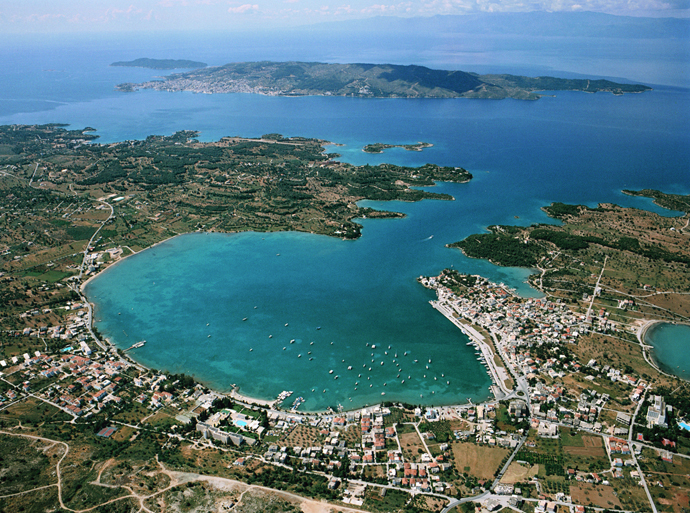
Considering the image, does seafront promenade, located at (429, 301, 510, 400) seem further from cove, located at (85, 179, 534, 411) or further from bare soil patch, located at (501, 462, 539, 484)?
bare soil patch, located at (501, 462, 539, 484)

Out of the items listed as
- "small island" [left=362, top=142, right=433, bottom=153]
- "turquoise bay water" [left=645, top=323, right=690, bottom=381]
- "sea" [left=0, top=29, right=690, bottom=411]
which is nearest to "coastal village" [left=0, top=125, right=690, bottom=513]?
"turquoise bay water" [left=645, top=323, right=690, bottom=381]

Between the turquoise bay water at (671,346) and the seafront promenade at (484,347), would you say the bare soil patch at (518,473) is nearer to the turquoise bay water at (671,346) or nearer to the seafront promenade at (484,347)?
the seafront promenade at (484,347)

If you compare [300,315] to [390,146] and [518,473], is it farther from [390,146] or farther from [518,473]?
[390,146]

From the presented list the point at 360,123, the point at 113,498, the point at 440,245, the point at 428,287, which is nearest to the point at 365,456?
the point at 113,498

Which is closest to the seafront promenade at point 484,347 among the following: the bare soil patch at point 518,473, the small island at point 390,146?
the bare soil patch at point 518,473

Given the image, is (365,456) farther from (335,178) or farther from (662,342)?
(335,178)
